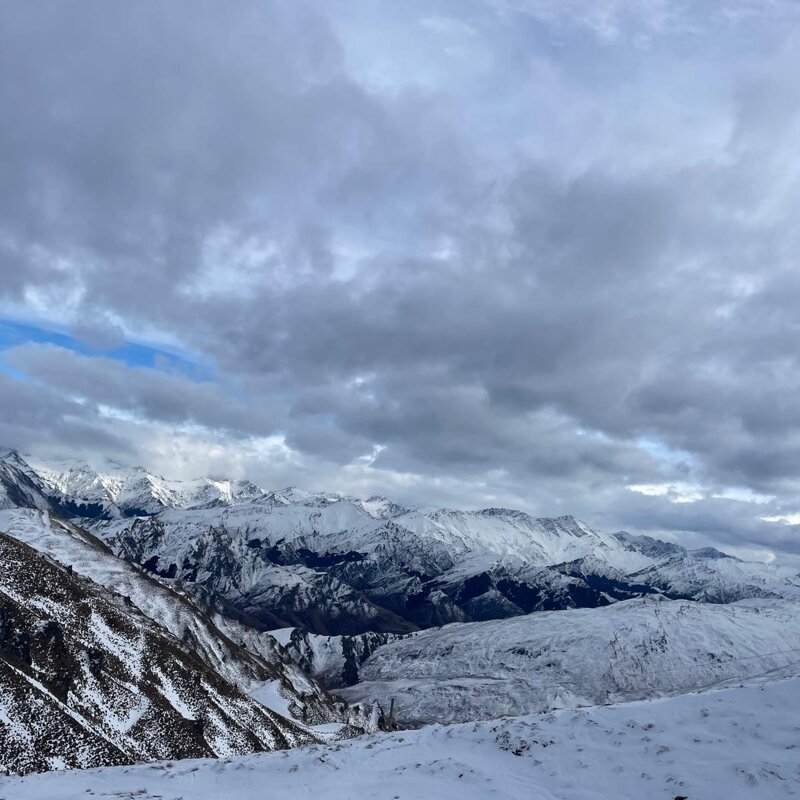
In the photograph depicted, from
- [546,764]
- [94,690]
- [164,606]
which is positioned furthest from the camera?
[164,606]

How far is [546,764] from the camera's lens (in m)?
28.7

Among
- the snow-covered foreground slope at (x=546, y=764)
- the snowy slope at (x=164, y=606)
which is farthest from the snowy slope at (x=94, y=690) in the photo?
the snow-covered foreground slope at (x=546, y=764)

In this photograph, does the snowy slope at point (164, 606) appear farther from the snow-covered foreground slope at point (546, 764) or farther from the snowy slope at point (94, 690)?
the snow-covered foreground slope at point (546, 764)

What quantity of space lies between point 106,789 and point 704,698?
3162cm

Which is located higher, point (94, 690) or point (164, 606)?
point (164, 606)

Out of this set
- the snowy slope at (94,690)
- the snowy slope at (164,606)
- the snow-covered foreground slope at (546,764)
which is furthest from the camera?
the snowy slope at (164,606)

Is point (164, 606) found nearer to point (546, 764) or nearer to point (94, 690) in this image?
point (94, 690)

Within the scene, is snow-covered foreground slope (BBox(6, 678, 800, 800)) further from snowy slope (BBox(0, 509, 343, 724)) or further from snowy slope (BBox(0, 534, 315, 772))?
snowy slope (BBox(0, 509, 343, 724))

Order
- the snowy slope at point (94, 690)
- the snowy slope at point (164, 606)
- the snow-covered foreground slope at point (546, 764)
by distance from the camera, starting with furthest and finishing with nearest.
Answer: the snowy slope at point (164, 606) < the snowy slope at point (94, 690) < the snow-covered foreground slope at point (546, 764)

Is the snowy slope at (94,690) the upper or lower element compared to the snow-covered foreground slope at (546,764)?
lower

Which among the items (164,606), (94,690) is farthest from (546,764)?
(164,606)

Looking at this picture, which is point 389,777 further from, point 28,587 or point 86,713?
point 28,587

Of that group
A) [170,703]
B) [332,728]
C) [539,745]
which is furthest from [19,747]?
[332,728]

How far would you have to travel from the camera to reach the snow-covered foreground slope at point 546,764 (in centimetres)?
2528
